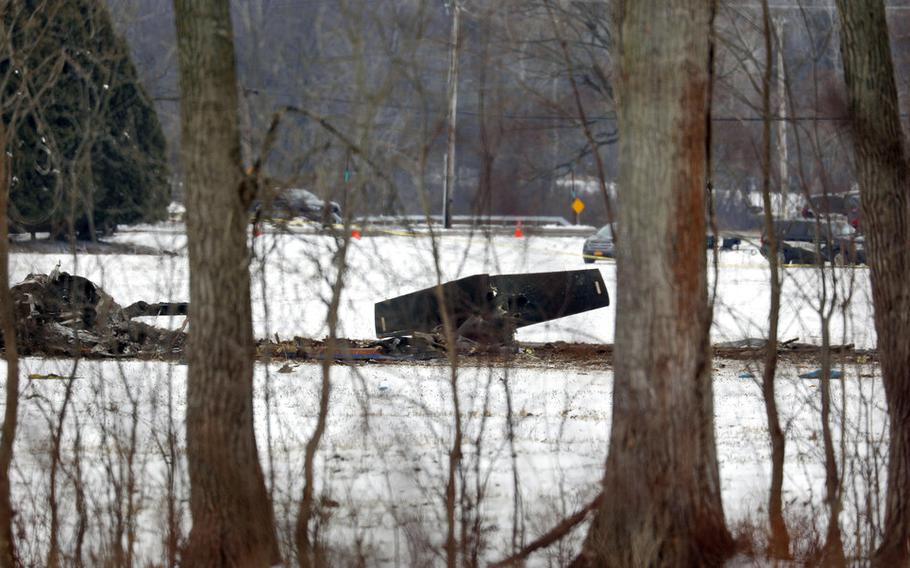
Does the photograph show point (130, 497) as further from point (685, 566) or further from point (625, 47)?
point (625, 47)

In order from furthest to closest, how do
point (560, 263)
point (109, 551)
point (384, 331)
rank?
point (560, 263), point (384, 331), point (109, 551)

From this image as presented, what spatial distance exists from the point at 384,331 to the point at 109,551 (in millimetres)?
6729

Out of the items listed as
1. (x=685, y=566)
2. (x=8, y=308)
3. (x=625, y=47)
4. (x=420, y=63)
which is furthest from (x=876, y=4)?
(x=8, y=308)

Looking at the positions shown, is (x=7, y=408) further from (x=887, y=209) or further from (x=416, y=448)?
(x=887, y=209)

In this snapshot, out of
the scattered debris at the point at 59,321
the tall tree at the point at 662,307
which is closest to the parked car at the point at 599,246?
the scattered debris at the point at 59,321

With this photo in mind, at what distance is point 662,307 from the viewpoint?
4793 millimetres

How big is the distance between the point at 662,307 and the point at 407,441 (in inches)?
96.2

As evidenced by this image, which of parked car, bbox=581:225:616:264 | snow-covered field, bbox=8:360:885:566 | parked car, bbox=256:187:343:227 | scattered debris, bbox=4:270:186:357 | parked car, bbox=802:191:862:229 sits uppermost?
parked car, bbox=581:225:616:264

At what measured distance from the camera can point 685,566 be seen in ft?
15.8

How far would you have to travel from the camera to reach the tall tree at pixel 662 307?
15.6 feet

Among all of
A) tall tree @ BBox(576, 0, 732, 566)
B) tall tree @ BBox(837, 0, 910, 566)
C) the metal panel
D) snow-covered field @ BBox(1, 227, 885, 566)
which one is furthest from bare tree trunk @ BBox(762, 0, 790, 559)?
the metal panel

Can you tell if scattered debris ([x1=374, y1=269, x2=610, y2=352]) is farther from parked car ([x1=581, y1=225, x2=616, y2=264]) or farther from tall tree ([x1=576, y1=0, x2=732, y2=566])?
parked car ([x1=581, y1=225, x2=616, y2=264])

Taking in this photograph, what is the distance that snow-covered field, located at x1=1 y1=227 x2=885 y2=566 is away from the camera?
5.80 m

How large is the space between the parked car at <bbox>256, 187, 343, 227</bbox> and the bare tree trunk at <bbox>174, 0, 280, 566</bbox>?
0.81 ft
